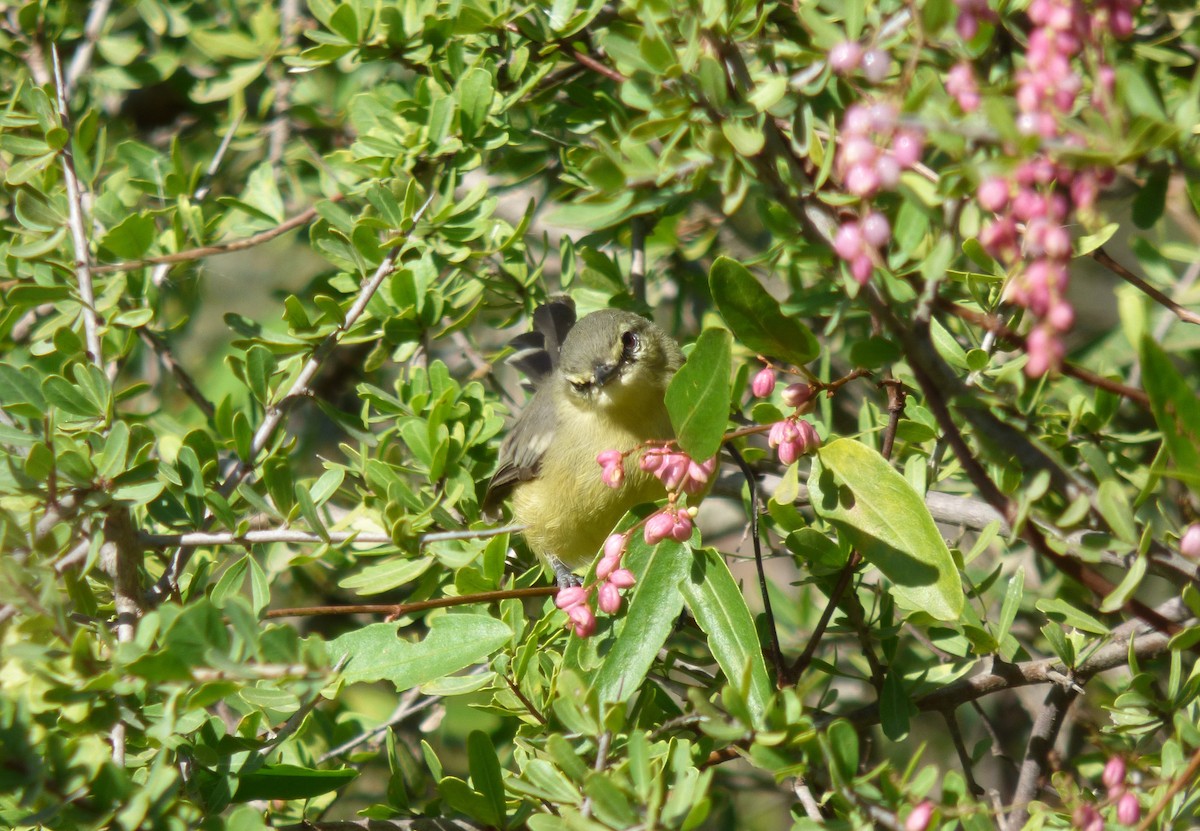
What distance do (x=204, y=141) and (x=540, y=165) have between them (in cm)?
234

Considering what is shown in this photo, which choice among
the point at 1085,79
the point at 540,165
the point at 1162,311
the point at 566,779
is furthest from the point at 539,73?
the point at 1162,311

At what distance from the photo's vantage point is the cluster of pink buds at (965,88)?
156 cm

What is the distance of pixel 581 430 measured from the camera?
4.55 meters

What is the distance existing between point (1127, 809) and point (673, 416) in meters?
1.11

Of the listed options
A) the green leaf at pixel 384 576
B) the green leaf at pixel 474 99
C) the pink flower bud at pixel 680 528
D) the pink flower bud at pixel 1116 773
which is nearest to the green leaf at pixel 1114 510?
the pink flower bud at pixel 1116 773

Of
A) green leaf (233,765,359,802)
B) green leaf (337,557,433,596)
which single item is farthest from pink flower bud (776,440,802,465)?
green leaf (233,765,359,802)

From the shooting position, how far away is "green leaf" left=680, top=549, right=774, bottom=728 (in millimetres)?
2324

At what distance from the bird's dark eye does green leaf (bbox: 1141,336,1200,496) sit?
274cm

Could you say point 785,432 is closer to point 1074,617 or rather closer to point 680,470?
point 680,470

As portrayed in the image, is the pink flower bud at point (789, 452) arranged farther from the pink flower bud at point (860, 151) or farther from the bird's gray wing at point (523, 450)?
the bird's gray wing at point (523, 450)

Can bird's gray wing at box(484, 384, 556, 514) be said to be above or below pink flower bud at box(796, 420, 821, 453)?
below

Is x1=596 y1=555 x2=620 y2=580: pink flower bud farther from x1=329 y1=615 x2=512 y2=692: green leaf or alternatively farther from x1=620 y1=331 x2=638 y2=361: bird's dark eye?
x1=620 y1=331 x2=638 y2=361: bird's dark eye

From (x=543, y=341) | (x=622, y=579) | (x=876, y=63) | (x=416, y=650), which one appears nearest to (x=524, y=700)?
(x=416, y=650)

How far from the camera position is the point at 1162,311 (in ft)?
13.6
